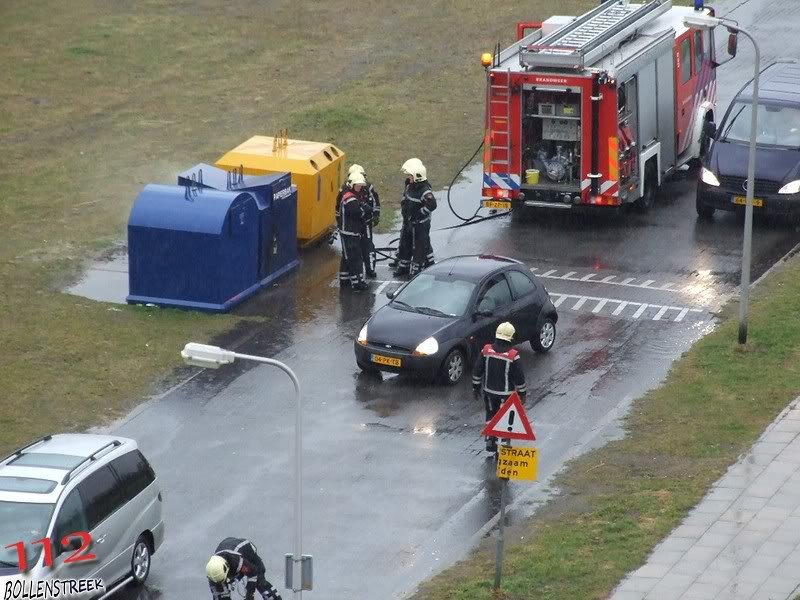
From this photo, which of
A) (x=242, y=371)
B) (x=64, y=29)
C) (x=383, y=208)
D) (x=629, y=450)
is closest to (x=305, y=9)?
(x=64, y=29)

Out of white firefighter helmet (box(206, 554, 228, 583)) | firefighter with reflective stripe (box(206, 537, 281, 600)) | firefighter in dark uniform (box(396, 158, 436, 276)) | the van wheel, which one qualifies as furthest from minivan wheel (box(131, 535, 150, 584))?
the van wheel

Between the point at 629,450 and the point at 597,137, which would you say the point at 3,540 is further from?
the point at 597,137

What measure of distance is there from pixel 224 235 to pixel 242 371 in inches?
109

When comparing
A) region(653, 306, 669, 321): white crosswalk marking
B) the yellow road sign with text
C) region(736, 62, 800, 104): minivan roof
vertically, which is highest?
region(736, 62, 800, 104): minivan roof

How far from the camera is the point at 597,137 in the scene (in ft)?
89.4

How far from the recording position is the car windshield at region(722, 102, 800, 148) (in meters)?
28.3

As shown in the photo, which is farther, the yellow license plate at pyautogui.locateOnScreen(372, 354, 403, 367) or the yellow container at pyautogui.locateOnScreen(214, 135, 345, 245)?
the yellow container at pyautogui.locateOnScreen(214, 135, 345, 245)

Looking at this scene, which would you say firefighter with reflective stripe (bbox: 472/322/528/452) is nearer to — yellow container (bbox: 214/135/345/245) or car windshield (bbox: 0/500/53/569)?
car windshield (bbox: 0/500/53/569)

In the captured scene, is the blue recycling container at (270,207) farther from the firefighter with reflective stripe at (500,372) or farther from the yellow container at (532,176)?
the firefighter with reflective stripe at (500,372)

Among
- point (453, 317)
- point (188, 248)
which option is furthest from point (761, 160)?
point (188, 248)

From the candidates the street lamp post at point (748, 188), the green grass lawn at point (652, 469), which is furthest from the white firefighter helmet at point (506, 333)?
the street lamp post at point (748, 188)

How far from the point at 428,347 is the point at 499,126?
7492 millimetres

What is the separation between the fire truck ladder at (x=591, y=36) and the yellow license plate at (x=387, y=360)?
7.66 metres

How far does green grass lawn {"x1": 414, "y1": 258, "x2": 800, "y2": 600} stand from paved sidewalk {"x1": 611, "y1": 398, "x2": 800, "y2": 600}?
0.60 ft
